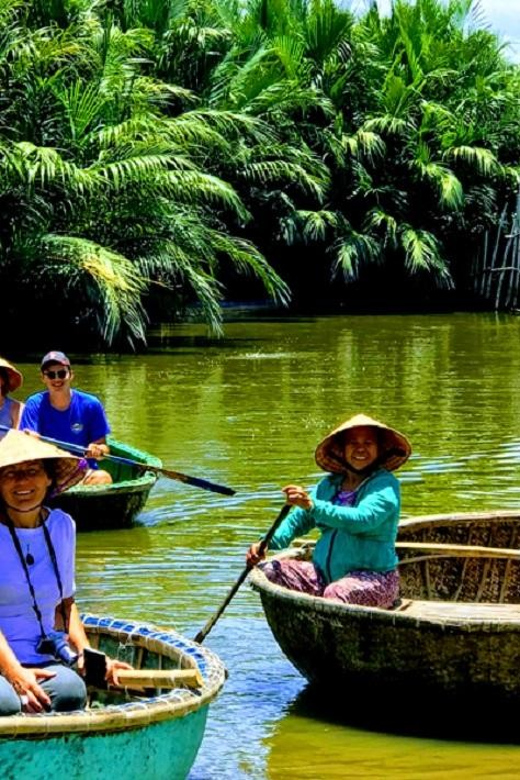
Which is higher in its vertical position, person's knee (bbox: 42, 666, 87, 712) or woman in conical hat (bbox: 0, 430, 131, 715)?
woman in conical hat (bbox: 0, 430, 131, 715)

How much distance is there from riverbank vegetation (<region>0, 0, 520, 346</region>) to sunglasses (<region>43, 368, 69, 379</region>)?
10832 mm

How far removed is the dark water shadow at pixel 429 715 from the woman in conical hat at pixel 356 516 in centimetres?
40

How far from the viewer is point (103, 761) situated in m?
5.24

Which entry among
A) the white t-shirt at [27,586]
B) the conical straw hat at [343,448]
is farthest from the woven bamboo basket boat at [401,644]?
the white t-shirt at [27,586]

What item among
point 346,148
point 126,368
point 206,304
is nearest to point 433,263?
point 346,148

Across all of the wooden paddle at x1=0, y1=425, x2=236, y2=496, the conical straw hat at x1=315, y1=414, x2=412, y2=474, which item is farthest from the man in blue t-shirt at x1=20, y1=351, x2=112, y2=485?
the conical straw hat at x1=315, y1=414, x2=412, y2=474

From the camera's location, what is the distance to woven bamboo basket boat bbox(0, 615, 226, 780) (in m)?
5.04

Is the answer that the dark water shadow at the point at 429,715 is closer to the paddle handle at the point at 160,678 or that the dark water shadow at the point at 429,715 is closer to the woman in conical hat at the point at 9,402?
the paddle handle at the point at 160,678

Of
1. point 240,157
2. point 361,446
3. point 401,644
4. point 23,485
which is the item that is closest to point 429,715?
point 401,644

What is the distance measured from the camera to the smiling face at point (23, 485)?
5.65m

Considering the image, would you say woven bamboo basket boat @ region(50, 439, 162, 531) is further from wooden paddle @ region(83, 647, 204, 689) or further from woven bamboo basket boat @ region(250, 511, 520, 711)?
wooden paddle @ region(83, 647, 204, 689)

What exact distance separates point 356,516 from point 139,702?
1807 mm

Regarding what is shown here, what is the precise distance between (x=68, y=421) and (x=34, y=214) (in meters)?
12.7

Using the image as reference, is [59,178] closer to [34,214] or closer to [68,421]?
[34,214]
